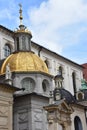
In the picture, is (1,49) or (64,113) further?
(1,49)

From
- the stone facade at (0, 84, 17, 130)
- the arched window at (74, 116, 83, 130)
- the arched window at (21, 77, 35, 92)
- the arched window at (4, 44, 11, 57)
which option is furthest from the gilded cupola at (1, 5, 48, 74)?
the arched window at (74, 116, 83, 130)

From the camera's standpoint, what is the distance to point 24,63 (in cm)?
Answer: 2344

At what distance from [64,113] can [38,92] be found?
15.4 feet

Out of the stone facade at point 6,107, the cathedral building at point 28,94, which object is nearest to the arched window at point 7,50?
the cathedral building at point 28,94

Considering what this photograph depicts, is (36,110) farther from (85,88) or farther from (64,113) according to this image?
(85,88)

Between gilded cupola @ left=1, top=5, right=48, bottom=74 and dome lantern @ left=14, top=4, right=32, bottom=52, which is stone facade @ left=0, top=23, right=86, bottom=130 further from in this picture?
gilded cupola @ left=1, top=5, right=48, bottom=74

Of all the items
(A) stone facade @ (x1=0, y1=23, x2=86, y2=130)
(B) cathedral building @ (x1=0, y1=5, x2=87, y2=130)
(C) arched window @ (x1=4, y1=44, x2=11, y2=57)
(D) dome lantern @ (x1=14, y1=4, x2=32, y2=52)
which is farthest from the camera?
(C) arched window @ (x1=4, y1=44, x2=11, y2=57)

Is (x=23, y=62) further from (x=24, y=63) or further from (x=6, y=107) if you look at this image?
(x=6, y=107)

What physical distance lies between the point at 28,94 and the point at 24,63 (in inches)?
108

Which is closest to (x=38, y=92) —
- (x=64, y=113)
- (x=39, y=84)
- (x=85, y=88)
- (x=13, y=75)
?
(x=39, y=84)

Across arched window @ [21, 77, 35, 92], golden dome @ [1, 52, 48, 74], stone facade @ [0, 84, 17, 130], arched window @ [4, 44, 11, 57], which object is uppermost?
arched window @ [4, 44, 11, 57]

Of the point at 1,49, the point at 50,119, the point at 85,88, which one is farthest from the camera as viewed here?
the point at 85,88

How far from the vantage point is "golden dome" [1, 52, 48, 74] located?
23.2m

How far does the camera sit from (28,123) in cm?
2102
